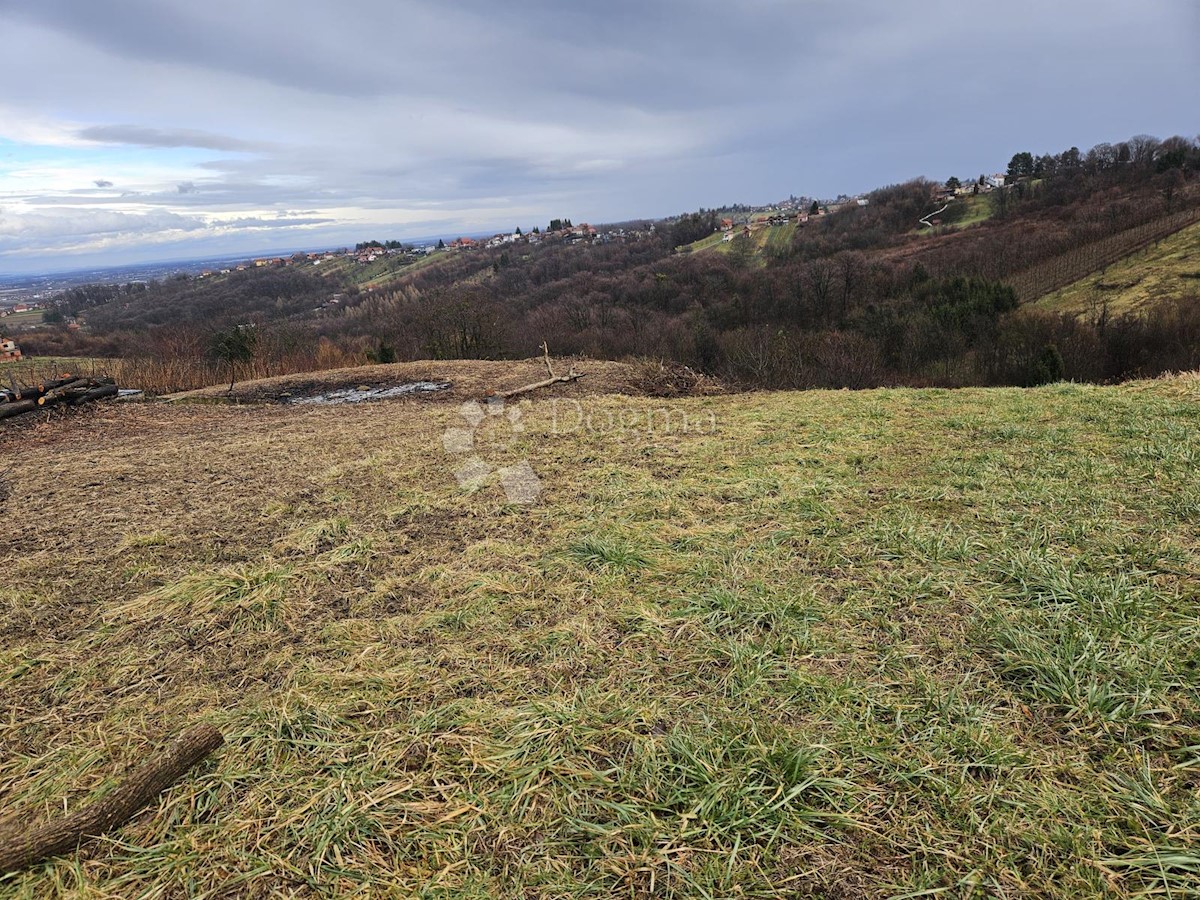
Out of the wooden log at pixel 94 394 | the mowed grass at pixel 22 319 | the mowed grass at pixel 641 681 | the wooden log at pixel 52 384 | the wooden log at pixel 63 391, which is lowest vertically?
the mowed grass at pixel 641 681

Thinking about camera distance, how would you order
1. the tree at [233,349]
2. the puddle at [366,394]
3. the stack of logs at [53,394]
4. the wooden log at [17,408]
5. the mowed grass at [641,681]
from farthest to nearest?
the tree at [233,349] < the puddle at [366,394] < the stack of logs at [53,394] < the wooden log at [17,408] < the mowed grass at [641,681]

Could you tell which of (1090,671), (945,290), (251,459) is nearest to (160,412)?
(251,459)

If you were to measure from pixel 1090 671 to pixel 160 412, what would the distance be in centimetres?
1134

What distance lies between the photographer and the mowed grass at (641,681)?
61.7 inches

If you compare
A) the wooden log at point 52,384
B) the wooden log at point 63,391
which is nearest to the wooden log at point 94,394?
the wooden log at point 63,391

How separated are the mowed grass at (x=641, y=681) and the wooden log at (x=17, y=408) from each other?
4.74 meters

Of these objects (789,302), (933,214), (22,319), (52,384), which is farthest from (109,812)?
(933,214)

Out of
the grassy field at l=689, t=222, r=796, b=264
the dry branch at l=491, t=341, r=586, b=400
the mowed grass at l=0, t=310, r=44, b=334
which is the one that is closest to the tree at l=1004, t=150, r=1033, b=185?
the grassy field at l=689, t=222, r=796, b=264

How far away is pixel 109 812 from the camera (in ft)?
5.63

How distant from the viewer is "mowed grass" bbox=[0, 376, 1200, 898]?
5.15 ft

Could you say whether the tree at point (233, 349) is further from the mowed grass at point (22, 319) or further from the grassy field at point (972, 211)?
the grassy field at point (972, 211)

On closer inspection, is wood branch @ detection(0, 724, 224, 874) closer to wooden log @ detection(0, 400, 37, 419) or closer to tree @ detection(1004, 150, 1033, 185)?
wooden log @ detection(0, 400, 37, 419)

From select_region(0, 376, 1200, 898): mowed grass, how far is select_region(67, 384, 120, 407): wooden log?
18.3ft

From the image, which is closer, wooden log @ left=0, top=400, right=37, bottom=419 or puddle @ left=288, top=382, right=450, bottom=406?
wooden log @ left=0, top=400, right=37, bottom=419
